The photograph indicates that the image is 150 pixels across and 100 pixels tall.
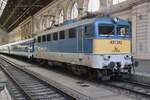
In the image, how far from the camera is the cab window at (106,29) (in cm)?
1509

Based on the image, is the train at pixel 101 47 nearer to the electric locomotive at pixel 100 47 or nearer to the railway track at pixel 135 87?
the electric locomotive at pixel 100 47

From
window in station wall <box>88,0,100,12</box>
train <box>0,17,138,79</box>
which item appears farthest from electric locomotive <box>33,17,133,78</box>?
window in station wall <box>88,0,100,12</box>

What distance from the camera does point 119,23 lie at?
15734mm

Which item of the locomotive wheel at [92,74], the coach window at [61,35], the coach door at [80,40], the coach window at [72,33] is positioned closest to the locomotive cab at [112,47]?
the locomotive wheel at [92,74]

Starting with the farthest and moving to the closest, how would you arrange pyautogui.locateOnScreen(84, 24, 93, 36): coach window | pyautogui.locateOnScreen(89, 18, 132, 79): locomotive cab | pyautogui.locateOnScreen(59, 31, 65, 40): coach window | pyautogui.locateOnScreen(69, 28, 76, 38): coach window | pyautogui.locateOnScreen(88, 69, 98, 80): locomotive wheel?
pyautogui.locateOnScreen(59, 31, 65, 40): coach window, pyautogui.locateOnScreen(69, 28, 76, 38): coach window, pyautogui.locateOnScreen(88, 69, 98, 80): locomotive wheel, pyautogui.locateOnScreen(84, 24, 93, 36): coach window, pyautogui.locateOnScreen(89, 18, 132, 79): locomotive cab

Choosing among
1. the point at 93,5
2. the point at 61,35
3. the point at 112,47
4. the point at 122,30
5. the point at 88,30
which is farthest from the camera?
the point at 93,5

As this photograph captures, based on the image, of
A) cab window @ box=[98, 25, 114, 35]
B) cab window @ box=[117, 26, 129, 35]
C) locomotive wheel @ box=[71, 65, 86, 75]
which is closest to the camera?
cab window @ box=[98, 25, 114, 35]

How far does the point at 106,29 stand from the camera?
50.3ft

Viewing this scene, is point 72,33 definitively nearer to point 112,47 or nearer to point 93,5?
point 112,47

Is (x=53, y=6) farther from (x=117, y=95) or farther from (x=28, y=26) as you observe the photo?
(x=117, y=95)

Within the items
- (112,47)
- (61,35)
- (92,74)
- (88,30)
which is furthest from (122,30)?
(61,35)

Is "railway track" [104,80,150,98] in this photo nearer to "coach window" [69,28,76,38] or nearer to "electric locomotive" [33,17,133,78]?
"electric locomotive" [33,17,133,78]

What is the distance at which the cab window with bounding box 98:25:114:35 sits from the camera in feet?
49.5

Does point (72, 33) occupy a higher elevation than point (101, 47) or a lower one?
higher
